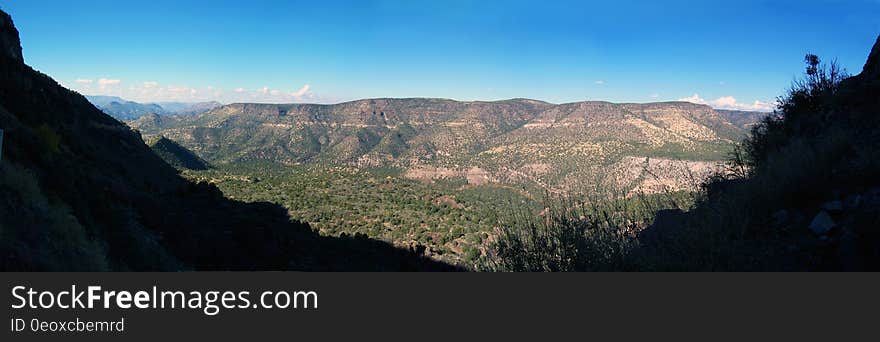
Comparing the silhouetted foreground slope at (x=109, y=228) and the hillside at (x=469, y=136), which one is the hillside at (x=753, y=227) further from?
the hillside at (x=469, y=136)

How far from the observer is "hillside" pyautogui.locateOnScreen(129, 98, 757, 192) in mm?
98250

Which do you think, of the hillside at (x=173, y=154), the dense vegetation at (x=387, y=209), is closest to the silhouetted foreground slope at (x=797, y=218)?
the dense vegetation at (x=387, y=209)

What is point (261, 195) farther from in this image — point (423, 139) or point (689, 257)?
point (423, 139)

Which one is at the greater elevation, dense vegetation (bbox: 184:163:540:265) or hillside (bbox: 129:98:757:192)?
hillside (bbox: 129:98:757:192)

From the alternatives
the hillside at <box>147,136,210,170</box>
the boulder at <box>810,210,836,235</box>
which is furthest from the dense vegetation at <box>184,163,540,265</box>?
the boulder at <box>810,210,836,235</box>

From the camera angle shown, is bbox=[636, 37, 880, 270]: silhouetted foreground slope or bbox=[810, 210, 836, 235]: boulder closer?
bbox=[636, 37, 880, 270]: silhouetted foreground slope

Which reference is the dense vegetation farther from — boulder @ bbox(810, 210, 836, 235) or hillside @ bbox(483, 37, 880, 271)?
boulder @ bbox(810, 210, 836, 235)

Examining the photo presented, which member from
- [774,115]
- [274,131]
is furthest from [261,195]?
[274,131]

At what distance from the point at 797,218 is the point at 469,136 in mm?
145422

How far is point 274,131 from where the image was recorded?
6403 inches

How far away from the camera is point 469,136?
149250 mm

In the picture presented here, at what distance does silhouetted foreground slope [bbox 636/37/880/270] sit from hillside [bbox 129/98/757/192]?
223 feet
